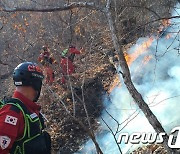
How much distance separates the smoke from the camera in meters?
7.90

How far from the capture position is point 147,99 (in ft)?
30.5

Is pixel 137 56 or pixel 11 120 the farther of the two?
pixel 137 56

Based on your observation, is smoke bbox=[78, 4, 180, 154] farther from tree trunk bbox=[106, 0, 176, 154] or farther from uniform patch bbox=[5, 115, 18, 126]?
uniform patch bbox=[5, 115, 18, 126]

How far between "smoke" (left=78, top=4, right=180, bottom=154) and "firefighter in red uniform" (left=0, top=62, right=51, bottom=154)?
4359 millimetres

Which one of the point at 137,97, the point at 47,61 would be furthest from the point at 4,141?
the point at 47,61

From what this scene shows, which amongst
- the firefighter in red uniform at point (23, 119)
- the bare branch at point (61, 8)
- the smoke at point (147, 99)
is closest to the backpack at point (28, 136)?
the firefighter in red uniform at point (23, 119)

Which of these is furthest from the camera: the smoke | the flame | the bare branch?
the flame

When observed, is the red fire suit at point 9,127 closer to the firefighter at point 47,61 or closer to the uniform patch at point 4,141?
the uniform patch at point 4,141

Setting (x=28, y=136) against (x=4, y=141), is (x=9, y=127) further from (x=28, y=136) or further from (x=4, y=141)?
(x=28, y=136)

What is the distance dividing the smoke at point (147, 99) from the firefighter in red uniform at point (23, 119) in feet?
14.3

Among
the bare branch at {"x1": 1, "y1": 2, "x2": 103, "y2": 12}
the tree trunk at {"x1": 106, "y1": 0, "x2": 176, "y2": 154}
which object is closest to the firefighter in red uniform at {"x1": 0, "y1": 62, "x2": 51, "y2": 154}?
the tree trunk at {"x1": 106, "y1": 0, "x2": 176, "y2": 154}

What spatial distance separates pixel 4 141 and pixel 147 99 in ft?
23.5

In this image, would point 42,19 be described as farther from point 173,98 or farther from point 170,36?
point 173,98

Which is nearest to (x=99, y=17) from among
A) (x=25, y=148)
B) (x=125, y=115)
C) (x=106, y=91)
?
(x=106, y=91)
